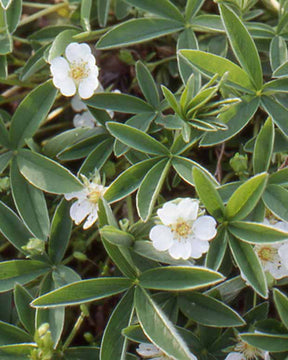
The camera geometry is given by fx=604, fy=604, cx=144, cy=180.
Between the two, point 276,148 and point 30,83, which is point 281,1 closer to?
point 276,148

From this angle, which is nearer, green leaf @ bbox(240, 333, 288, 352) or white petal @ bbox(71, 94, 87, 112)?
green leaf @ bbox(240, 333, 288, 352)

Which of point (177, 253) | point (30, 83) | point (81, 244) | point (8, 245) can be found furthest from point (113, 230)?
point (30, 83)

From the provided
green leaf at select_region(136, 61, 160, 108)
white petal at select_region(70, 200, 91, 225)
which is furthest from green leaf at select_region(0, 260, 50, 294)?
green leaf at select_region(136, 61, 160, 108)

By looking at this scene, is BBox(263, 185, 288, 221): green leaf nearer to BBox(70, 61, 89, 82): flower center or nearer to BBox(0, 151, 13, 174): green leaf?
BBox(70, 61, 89, 82): flower center

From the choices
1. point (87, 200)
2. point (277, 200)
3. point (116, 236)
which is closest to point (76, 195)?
point (87, 200)

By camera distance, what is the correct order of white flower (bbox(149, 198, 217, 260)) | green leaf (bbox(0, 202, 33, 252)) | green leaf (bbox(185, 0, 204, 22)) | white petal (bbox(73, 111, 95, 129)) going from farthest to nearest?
white petal (bbox(73, 111, 95, 129)) < green leaf (bbox(185, 0, 204, 22)) < green leaf (bbox(0, 202, 33, 252)) < white flower (bbox(149, 198, 217, 260))

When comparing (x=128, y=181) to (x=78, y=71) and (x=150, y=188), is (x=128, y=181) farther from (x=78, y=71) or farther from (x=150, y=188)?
(x=78, y=71)
